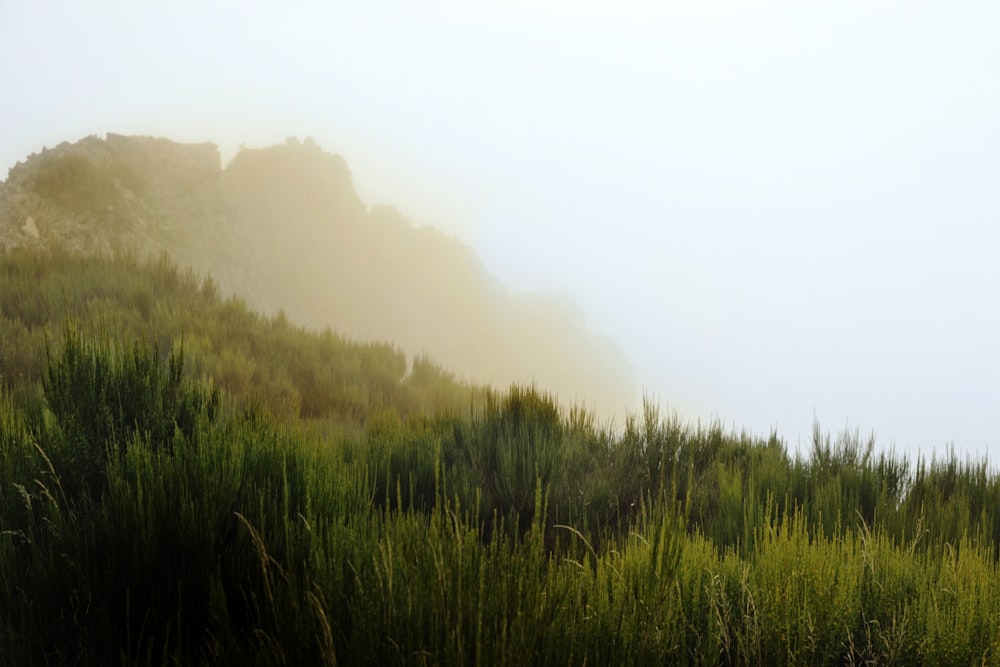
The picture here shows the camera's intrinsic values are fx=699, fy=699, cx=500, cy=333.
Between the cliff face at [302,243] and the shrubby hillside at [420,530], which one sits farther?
the cliff face at [302,243]

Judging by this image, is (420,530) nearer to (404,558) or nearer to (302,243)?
(404,558)

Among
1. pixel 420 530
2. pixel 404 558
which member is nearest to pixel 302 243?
pixel 420 530

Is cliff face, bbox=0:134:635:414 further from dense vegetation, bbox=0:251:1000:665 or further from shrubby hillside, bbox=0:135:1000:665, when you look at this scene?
dense vegetation, bbox=0:251:1000:665

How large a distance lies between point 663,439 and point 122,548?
16.3 feet

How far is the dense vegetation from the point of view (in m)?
2.02

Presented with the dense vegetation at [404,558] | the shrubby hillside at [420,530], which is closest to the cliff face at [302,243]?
the shrubby hillside at [420,530]

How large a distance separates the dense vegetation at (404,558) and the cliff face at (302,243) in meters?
5.60

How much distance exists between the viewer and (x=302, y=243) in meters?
51.0

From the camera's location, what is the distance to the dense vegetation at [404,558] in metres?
2.02

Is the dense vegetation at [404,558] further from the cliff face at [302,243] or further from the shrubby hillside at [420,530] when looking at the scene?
the cliff face at [302,243]

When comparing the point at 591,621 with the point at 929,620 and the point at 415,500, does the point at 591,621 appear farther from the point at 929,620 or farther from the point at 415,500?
the point at 415,500

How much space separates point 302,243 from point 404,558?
51.3 meters

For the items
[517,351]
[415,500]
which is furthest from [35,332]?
[517,351]

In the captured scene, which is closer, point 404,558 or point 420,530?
point 404,558
